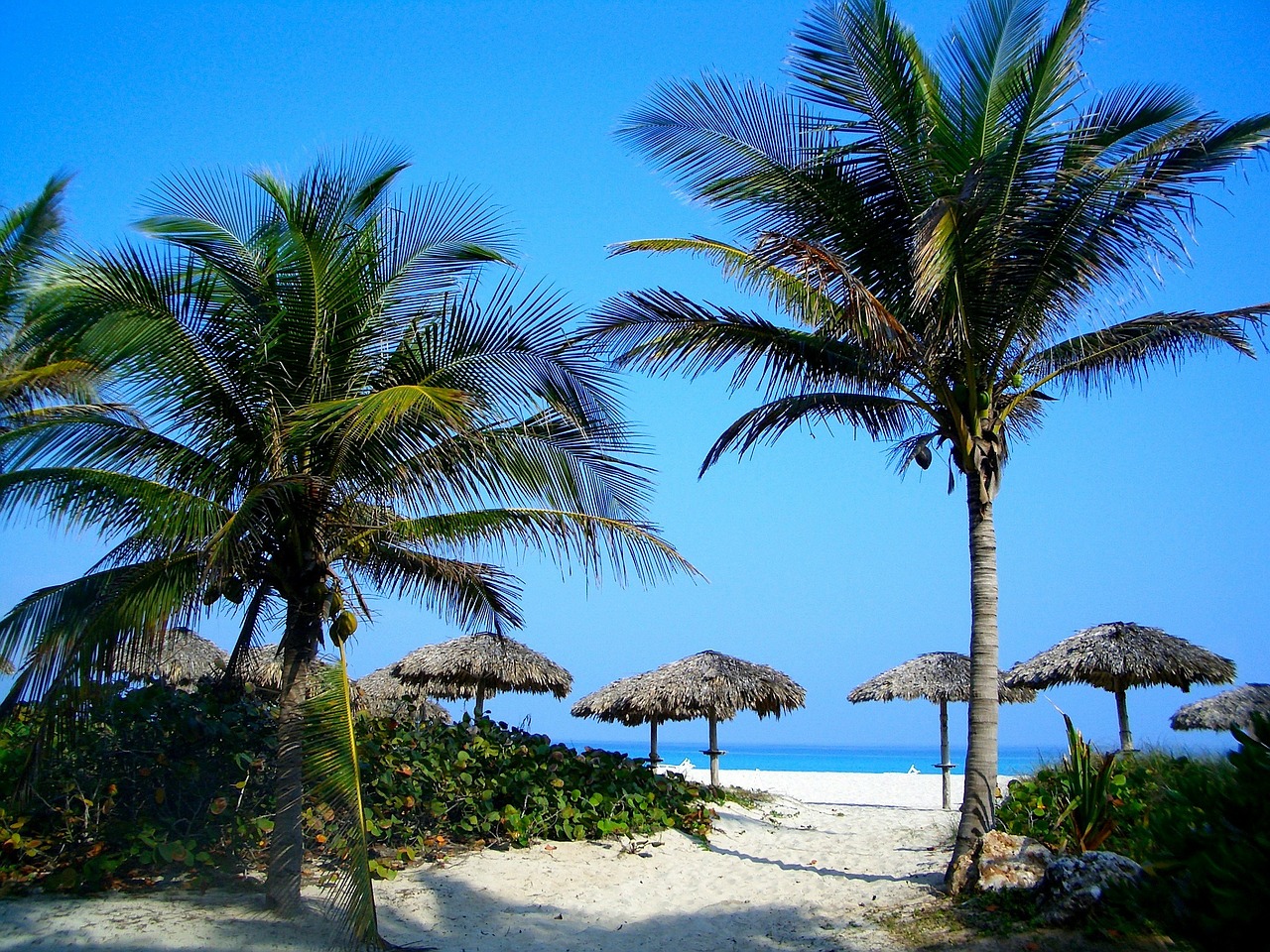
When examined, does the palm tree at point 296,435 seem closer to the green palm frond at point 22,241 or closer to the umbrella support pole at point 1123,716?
the green palm frond at point 22,241

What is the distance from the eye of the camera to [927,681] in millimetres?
17297

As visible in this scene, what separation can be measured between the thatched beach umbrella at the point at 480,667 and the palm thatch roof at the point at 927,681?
19.8 ft

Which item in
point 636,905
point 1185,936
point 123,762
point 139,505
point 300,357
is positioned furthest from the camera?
point 636,905

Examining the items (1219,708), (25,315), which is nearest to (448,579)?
(25,315)

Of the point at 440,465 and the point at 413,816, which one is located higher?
the point at 440,465

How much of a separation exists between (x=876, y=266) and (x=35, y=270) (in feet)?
24.8

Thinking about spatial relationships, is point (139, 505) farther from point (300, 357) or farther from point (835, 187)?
point (835, 187)

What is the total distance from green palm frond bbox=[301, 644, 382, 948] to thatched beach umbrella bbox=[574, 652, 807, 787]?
1048 centimetres

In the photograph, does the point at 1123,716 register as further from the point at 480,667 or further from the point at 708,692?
the point at 480,667

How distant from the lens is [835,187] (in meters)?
7.77

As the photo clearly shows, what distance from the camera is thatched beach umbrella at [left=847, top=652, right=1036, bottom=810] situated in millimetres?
17094

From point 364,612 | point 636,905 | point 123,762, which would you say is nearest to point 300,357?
point 364,612

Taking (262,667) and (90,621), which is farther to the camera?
(262,667)

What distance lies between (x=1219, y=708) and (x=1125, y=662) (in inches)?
208
